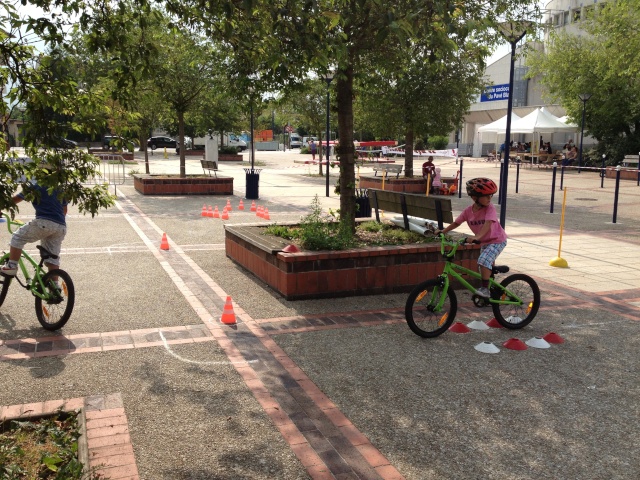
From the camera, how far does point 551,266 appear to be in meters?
10.1

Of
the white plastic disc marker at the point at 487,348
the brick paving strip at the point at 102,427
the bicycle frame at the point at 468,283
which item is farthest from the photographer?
the bicycle frame at the point at 468,283

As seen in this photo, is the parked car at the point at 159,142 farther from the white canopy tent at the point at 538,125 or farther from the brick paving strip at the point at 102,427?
the brick paving strip at the point at 102,427

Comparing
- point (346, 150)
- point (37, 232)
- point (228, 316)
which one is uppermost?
point (346, 150)

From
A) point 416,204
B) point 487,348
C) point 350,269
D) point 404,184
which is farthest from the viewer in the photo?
point 404,184

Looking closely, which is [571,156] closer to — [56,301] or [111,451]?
[56,301]

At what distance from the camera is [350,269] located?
25.9ft

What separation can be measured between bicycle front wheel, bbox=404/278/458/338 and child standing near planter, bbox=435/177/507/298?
435 mm

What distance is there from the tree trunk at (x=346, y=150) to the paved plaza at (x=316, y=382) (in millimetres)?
1735

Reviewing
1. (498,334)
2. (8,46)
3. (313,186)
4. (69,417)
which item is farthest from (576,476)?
(313,186)

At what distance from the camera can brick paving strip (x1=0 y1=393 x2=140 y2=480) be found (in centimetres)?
384

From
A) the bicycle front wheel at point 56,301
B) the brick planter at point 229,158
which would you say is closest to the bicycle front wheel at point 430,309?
the bicycle front wheel at point 56,301

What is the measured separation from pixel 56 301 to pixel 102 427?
2380 mm

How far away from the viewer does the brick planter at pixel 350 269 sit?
7734 millimetres

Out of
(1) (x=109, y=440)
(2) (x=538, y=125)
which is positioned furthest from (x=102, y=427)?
(2) (x=538, y=125)
